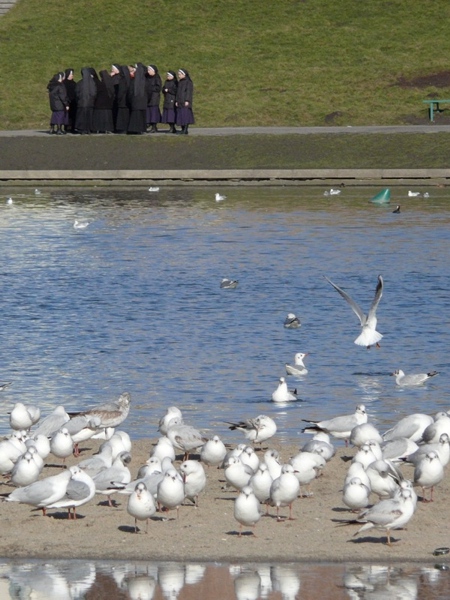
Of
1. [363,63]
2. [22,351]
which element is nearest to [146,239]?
[22,351]

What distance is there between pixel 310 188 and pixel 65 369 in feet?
67.5

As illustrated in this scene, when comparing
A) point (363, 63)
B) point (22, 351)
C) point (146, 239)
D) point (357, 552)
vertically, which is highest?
point (357, 552)

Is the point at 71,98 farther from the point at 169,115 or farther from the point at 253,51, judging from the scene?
the point at 253,51

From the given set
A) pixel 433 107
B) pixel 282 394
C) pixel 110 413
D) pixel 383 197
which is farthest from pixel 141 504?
pixel 433 107

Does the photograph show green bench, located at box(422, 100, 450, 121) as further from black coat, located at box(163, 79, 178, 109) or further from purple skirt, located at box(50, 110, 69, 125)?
purple skirt, located at box(50, 110, 69, 125)

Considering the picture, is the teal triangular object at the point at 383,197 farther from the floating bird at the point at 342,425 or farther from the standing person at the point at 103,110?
the floating bird at the point at 342,425

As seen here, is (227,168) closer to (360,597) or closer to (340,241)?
(340,241)

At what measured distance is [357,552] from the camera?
9945 mm

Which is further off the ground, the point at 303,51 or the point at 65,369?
the point at 65,369

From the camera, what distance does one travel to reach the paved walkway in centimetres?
4228

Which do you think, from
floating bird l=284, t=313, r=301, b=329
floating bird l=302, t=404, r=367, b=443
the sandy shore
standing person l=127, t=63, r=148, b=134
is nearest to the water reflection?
the sandy shore

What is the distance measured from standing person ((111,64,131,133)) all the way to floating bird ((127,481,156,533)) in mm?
33104

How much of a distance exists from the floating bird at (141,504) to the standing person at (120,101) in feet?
109

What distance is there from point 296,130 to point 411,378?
93.1 feet
